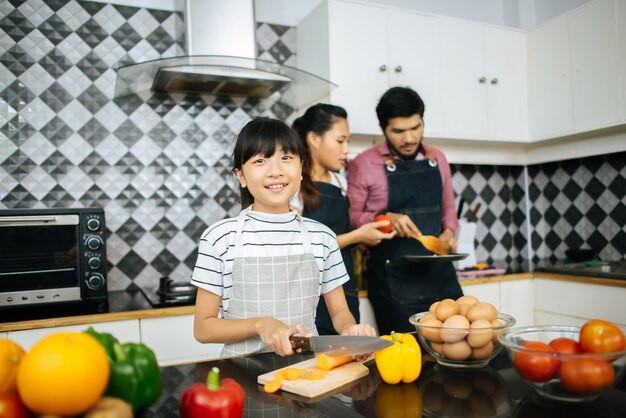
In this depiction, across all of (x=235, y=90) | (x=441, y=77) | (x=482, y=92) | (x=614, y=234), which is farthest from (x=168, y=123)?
(x=614, y=234)

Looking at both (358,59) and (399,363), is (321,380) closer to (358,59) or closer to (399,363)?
(399,363)

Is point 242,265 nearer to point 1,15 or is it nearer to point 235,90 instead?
point 235,90

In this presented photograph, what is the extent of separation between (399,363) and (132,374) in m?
0.45

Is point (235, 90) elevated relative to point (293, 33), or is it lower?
lower

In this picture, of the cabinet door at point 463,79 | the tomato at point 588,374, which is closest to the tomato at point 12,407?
the tomato at point 588,374

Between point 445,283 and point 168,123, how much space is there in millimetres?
1465

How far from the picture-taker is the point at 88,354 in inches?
24.4

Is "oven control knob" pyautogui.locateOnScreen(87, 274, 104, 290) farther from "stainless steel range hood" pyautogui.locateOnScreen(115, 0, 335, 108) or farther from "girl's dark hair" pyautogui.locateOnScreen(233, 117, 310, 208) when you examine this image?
"girl's dark hair" pyautogui.locateOnScreen(233, 117, 310, 208)

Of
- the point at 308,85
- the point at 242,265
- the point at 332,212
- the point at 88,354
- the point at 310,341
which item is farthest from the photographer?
the point at 308,85

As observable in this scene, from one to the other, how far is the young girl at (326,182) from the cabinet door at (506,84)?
122cm

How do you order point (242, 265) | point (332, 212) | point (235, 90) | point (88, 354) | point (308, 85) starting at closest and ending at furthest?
point (88, 354)
point (242, 265)
point (332, 212)
point (308, 85)
point (235, 90)

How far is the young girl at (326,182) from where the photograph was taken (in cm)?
196

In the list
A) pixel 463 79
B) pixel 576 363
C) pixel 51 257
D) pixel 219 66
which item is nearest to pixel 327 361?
pixel 576 363

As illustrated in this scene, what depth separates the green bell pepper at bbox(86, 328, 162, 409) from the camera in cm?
69
